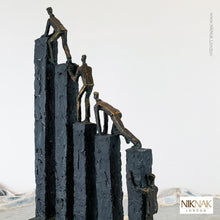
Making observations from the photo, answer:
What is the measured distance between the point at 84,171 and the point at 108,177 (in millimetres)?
128

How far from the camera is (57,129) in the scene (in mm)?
1506

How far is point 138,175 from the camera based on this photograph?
4.13 ft

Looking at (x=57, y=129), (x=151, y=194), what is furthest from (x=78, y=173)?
(x=151, y=194)

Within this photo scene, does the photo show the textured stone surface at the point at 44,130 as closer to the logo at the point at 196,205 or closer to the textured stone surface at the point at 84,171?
the textured stone surface at the point at 84,171

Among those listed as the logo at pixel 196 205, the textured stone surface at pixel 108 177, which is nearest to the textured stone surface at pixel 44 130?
the textured stone surface at pixel 108 177

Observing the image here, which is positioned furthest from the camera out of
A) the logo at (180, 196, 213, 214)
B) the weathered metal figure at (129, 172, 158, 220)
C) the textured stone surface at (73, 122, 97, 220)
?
the logo at (180, 196, 213, 214)

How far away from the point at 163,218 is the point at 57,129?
4.96 feet

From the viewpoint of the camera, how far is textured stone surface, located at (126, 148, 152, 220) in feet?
4.10

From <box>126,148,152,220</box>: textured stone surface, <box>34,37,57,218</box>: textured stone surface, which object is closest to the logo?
<box>34,37,57,218</box>: textured stone surface

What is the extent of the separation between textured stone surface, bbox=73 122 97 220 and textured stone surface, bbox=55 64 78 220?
6 centimetres

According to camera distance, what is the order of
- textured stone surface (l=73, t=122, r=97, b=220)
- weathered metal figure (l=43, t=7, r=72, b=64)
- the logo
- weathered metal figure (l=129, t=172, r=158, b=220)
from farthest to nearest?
the logo, weathered metal figure (l=43, t=7, r=72, b=64), textured stone surface (l=73, t=122, r=97, b=220), weathered metal figure (l=129, t=172, r=158, b=220)

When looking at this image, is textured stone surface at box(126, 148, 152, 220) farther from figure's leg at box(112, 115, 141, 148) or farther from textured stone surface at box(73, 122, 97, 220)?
textured stone surface at box(73, 122, 97, 220)

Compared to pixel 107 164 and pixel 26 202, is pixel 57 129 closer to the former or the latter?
pixel 107 164

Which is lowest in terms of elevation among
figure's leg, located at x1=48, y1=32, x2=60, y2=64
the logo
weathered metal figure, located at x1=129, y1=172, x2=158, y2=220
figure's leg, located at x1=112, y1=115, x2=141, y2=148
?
the logo
